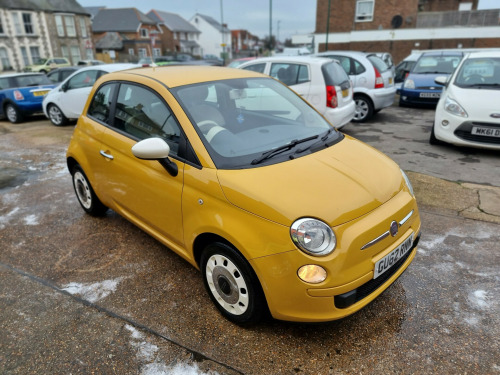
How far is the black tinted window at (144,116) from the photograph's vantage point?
2791mm

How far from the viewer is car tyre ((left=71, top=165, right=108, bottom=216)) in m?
4.06

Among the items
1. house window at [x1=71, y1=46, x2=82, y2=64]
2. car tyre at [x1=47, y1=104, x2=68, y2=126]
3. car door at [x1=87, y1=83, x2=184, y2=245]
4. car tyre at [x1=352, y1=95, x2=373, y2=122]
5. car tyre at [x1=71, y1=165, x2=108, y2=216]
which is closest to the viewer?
car door at [x1=87, y1=83, x2=184, y2=245]

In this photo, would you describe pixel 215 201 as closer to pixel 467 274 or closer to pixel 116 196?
pixel 116 196

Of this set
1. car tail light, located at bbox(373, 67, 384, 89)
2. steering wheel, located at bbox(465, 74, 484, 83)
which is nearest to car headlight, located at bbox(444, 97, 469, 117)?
steering wheel, located at bbox(465, 74, 484, 83)

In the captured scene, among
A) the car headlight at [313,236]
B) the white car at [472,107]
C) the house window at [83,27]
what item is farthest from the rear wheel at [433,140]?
the house window at [83,27]

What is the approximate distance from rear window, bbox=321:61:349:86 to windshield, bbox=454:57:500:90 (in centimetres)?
199

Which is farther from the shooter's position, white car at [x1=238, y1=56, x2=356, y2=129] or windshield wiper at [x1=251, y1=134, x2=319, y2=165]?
white car at [x1=238, y1=56, x2=356, y2=129]

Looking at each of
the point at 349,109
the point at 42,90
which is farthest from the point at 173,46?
the point at 349,109

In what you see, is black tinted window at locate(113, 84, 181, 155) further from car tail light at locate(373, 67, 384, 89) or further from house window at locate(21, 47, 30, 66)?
house window at locate(21, 47, 30, 66)

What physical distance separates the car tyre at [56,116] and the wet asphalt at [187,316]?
6.28 m

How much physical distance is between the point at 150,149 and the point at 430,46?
29.9 m

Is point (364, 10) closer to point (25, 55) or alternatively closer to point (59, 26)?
point (59, 26)

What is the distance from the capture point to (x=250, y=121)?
299 centimetres

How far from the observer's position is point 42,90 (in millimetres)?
10531
